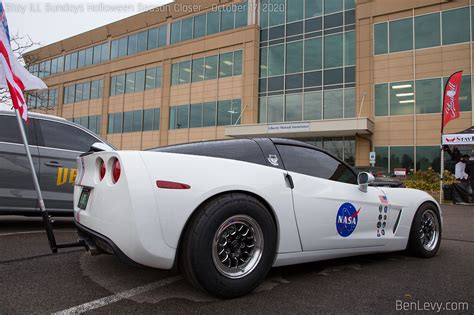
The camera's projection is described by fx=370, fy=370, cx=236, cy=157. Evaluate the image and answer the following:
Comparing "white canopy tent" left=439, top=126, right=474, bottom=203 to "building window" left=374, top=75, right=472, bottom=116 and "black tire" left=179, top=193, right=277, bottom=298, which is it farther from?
"black tire" left=179, top=193, right=277, bottom=298

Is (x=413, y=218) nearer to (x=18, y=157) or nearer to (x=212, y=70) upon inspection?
(x=18, y=157)

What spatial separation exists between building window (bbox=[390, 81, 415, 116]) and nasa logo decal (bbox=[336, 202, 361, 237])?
21946 mm

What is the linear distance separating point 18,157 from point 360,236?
15.1 feet

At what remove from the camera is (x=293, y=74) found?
27000mm

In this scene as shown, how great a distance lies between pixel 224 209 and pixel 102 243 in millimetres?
965

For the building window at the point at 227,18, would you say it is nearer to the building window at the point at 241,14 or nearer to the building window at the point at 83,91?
the building window at the point at 241,14

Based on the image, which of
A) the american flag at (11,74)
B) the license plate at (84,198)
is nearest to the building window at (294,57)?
the american flag at (11,74)

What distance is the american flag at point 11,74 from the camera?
370 cm

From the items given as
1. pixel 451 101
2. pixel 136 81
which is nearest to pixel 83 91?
pixel 136 81

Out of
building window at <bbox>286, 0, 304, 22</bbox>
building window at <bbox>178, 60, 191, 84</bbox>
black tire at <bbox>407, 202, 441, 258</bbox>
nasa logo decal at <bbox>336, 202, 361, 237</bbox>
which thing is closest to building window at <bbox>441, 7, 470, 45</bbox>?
building window at <bbox>286, 0, 304, 22</bbox>

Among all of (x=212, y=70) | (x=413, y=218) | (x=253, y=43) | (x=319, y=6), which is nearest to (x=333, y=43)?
(x=319, y=6)

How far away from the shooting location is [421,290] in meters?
3.14

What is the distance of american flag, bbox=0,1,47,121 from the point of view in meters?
3.70

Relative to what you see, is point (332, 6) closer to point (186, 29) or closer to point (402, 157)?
point (402, 157)
